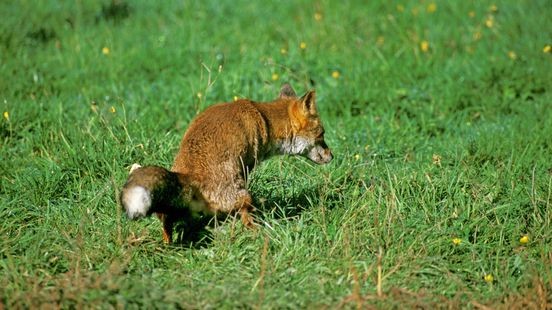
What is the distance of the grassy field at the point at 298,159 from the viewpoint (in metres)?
5.07

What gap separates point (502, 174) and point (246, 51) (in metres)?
3.70

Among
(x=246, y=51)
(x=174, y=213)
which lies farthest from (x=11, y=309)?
(x=246, y=51)

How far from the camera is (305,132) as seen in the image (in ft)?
20.5

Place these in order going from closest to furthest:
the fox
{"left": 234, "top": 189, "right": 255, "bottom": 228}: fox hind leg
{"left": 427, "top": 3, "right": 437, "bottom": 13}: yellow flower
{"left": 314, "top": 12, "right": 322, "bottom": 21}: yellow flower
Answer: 1. the fox
2. {"left": 234, "top": 189, "right": 255, "bottom": 228}: fox hind leg
3. {"left": 314, "top": 12, "right": 322, "bottom": 21}: yellow flower
4. {"left": 427, "top": 3, "right": 437, "bottom": 13}: yellow flower

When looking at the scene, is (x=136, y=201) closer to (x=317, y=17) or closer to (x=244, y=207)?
(x=244, y=207)

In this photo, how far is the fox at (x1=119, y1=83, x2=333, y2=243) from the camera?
4.95 meters

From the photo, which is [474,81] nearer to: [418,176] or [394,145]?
[394,145]

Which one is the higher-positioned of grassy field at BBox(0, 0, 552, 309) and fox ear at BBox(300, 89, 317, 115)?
fox ear at BBox(300, 89, 317, 115)

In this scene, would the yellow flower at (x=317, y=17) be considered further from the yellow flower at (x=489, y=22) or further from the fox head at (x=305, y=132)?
the fox head at (x=305, y=132)

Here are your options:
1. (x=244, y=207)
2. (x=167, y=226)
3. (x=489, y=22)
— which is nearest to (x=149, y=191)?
(x=167, y=226)

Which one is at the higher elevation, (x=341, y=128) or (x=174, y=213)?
(x=174, y=213)

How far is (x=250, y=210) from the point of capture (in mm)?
5562

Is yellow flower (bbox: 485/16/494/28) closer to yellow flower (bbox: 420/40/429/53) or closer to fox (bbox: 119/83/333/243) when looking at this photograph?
yellow flower (bbox: 420/40/429/53)

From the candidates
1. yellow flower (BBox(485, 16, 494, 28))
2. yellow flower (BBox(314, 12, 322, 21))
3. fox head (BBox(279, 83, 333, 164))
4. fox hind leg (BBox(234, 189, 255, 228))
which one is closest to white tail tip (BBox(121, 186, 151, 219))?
fox hind leg (BBox(234, 189, 255, 228))
